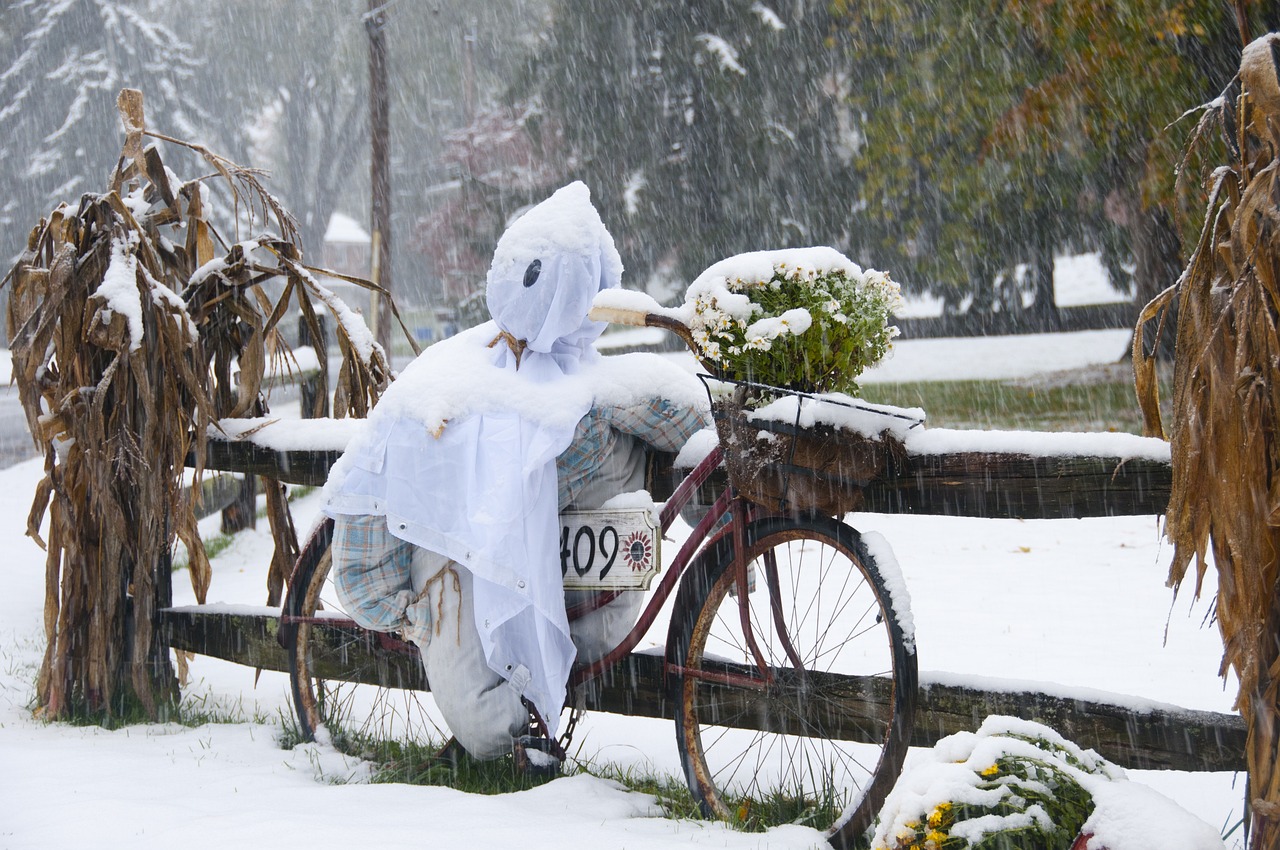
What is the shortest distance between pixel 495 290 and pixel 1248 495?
1913 millimetres

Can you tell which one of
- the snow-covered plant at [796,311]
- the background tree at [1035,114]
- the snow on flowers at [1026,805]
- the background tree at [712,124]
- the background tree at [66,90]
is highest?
the background tree at [66,90]

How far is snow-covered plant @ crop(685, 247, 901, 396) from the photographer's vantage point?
8.86 ft

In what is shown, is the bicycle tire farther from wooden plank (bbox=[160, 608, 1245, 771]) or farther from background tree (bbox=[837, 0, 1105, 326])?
background tree (bbox=[837, 0, 1105, 326])

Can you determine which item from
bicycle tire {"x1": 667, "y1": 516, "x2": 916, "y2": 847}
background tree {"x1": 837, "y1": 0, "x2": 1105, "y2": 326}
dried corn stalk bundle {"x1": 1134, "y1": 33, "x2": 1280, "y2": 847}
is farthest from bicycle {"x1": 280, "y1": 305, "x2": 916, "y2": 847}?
background tree {"x1": 837, "y1": 0, "x2": 1105, "y2": 326}

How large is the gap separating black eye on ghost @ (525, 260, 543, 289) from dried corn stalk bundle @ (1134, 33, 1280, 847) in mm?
1540

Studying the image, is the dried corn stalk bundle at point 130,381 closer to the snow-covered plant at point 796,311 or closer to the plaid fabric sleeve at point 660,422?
the plaid fabric sleeve at point 660,422

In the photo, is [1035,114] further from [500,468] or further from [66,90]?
[66,90]

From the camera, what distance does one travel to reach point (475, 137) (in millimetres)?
28609

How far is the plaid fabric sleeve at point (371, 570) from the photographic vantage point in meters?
3.28

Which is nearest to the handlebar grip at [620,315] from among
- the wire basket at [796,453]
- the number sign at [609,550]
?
the wire basket at [796,453]

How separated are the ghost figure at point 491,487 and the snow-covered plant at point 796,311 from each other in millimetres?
532

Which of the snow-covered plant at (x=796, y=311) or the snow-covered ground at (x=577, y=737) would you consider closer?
the snow-covered plant at (x=796, y=311)

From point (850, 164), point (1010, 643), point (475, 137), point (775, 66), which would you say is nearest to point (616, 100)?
point (775, 66)

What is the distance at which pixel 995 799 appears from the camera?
6.59 ft
